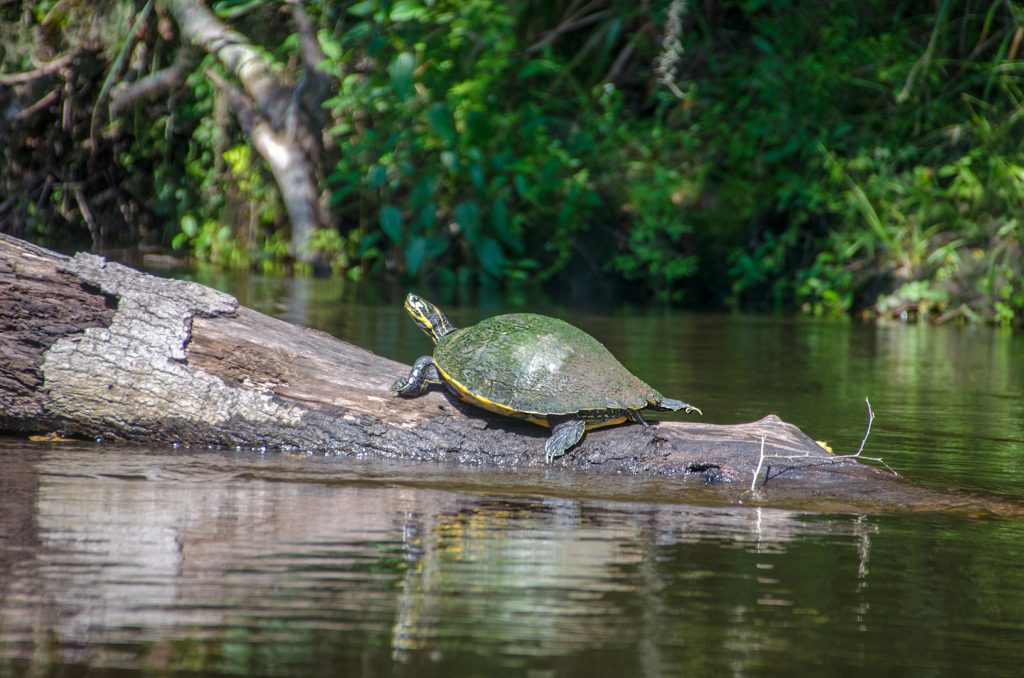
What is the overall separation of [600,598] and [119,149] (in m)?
15.7

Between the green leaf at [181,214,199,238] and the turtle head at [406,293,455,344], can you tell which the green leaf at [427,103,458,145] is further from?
the turtle head at [406,293,455,344]

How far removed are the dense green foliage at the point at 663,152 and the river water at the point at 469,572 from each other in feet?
26.7

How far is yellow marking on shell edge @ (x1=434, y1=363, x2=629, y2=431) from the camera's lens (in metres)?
4.30

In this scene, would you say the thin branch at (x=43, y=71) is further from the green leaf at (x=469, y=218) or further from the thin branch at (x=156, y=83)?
the green leaf at (x=469, y=218)

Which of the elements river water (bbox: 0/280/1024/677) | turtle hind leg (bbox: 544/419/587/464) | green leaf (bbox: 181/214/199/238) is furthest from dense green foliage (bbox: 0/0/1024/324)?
turtle hind leg (bbox: 544/419/587/464)

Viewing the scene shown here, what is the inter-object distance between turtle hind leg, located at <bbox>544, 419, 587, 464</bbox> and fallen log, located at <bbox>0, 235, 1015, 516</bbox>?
9 cm

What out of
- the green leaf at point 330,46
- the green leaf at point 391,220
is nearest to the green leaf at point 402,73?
the green leaf at point 330,46

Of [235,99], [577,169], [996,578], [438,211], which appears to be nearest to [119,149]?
[235,99]

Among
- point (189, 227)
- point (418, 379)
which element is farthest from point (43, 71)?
point (418, 379)

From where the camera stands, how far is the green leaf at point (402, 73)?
1359cm

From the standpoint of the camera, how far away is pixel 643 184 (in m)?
14.2

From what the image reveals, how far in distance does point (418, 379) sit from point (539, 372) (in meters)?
0.46

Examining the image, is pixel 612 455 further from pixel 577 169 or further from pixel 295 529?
pixel 577 169

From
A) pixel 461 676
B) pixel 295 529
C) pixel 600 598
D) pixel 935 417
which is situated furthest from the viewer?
pixel 935 417
